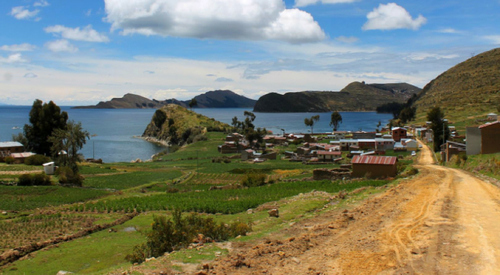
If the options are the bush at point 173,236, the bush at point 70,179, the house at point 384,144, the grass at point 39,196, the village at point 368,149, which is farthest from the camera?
the house at point 384,144

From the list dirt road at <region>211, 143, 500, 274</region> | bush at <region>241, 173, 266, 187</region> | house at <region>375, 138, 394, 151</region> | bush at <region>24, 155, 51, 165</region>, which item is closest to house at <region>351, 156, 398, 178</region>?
bush at <region>241, 173, 266, 187</region>

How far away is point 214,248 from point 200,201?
629 inches

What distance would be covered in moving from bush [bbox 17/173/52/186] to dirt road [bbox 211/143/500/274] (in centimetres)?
3408

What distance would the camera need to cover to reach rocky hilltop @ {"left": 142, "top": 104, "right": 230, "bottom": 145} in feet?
438

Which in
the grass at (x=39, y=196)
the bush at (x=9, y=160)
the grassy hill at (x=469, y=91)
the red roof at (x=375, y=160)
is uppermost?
the grassy hill at (x=469, y=91)

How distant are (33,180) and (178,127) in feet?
354

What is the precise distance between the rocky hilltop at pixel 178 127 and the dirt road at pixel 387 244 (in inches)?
4137

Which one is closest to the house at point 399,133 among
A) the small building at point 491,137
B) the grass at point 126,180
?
the small building at point 491,137

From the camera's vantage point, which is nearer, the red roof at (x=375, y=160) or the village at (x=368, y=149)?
the red roof at (x=375, y=160)

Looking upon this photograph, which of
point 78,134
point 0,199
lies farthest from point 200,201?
point 78,134

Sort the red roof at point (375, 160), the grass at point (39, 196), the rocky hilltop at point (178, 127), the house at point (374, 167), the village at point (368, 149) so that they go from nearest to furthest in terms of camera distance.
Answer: the grass at point (39, 196) < the house at point (374, 167) < the red roof at point (375, 160) < the village at point (368, 149) < the rocky hilltop at point (178, 127)

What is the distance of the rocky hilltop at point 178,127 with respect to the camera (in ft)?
438

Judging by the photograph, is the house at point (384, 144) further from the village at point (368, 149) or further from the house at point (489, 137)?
the house at point (489, 137)

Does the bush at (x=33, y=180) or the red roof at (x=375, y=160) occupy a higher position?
the red roof at (x=375, y=160)
